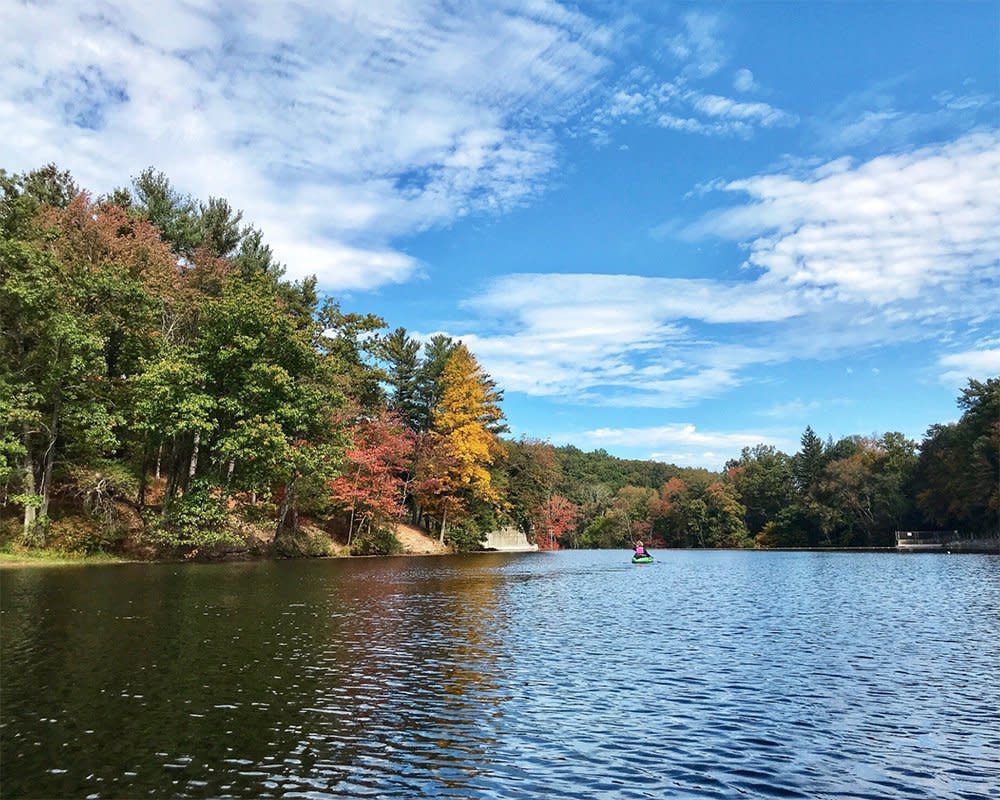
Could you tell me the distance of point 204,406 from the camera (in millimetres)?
36719

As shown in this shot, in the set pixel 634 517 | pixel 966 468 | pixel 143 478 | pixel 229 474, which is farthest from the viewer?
pixel 634 517

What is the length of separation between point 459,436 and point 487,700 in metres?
51.5

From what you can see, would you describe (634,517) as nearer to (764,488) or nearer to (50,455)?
(764,488)

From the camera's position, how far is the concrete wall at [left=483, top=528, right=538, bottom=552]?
82.4 meters

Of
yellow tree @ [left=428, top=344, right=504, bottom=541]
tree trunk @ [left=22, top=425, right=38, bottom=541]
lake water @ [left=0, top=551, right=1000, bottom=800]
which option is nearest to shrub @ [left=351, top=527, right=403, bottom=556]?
yellow tree @ [left=428, top=344, right=504, bottom=541]

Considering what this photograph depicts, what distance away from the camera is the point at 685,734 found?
9.63 meters

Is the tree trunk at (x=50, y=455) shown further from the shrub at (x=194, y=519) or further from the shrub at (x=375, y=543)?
the shrub at (x=375, y=543)

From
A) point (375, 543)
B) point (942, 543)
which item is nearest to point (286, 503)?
point (375, 543)

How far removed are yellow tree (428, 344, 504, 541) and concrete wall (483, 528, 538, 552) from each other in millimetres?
15971

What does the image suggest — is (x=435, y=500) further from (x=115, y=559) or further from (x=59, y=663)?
(x=59, y=663)

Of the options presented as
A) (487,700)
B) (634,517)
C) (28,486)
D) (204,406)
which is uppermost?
(204,406)

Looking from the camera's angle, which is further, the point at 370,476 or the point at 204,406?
the point at 370,476

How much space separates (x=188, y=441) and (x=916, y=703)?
42.9m

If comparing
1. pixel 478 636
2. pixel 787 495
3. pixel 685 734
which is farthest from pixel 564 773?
pixel 787 495
